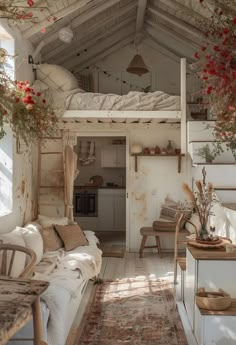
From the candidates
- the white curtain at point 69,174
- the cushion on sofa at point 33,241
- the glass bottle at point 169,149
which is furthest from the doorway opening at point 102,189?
the cushion on sofa at point 33,241

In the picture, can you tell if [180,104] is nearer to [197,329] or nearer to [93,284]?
[93,284]

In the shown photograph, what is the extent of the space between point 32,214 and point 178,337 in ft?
10.7

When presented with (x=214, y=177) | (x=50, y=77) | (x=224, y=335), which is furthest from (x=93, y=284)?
(x=50, y=77)

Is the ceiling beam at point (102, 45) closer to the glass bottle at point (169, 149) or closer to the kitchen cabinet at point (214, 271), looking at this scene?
the glass bottle at point (169, 149)

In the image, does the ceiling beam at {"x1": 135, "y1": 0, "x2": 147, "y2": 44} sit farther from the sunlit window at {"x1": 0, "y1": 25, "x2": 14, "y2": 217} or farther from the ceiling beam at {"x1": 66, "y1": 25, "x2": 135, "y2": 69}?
the sunlit window at {"x1": 0, "y1": 25, "x2": 14, "y2": 217}

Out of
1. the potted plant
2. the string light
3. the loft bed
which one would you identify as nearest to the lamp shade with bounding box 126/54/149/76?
the loft bed

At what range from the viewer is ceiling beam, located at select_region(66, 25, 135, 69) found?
760cm

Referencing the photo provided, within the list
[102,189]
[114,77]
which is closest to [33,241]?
[114,77]

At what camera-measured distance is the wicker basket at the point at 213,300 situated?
2765 millimetres

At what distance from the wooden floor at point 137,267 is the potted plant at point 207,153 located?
69.5 inches

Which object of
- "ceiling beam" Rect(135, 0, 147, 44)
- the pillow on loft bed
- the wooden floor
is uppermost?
"ceiling beam" Rect(135, 0, 147, 44)

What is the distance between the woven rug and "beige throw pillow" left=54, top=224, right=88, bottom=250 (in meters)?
1.48

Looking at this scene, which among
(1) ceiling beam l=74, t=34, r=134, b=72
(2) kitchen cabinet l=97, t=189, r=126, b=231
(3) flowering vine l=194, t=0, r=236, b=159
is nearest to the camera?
(3) flowering vine l=194, t=0, r=236, b=159

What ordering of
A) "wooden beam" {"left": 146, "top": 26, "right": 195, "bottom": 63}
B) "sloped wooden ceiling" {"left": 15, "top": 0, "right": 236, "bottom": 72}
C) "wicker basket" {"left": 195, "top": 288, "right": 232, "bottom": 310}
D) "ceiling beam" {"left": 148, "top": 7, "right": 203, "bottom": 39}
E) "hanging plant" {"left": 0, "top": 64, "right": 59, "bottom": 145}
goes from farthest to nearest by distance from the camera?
1. "wooden beam" {"left": 146, "top": 26, "right": 195, "bottom": 63}
2. "ceiling beam" {"left": 148, "top": 7, "right": 203, "bottom": 39}
3. "sloped wooden ceiling" {"left": 15, "top": 0, "right": 236, "bottom": 72}
4. "wicker basket" {"left": 195, "top": 288, "right": 232, "bottom": 310}
5. "hanging plant" {"left": 0, "top": 64, "right": 59, "bottom": 145}
